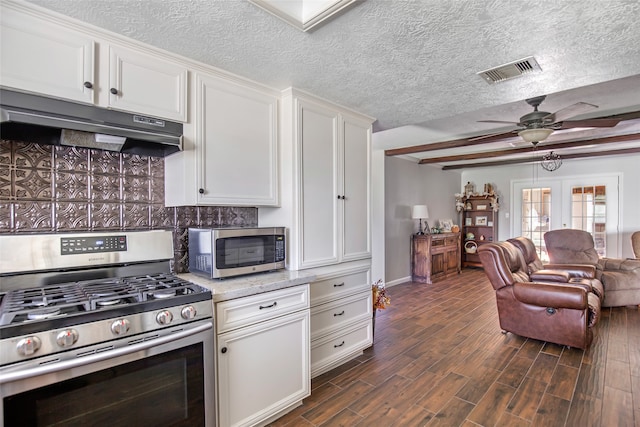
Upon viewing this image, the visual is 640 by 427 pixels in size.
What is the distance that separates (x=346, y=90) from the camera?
243 cm

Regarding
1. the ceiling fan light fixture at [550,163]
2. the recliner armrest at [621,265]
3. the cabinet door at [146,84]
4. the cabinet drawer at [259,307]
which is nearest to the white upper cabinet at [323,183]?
the cabinet drawer at [259,307]

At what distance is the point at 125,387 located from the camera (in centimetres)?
140

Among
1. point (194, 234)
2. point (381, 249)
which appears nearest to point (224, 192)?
point (194, 234)

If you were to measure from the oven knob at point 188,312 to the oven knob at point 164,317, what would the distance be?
55 mm

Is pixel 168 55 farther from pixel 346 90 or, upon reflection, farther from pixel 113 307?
pixel 113 307

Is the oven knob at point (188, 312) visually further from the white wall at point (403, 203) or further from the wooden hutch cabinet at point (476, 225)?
the wooden hutch cabinet at point (476, 225)

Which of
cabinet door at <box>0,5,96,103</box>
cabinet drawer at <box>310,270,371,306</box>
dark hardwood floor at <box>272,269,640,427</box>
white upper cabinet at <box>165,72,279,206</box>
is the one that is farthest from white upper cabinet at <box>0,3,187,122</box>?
dark hardwood floor at <box>272,269,640,427</box>

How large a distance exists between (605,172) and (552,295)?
15.8 feet

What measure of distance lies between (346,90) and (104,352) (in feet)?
6.94

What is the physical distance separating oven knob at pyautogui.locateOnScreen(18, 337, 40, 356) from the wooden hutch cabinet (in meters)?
7.64

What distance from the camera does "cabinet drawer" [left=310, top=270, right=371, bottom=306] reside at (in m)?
2.54

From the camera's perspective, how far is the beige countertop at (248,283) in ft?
5.88

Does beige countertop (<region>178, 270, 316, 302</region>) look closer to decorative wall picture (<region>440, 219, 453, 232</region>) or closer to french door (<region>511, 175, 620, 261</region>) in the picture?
decorative wall picture (<region>440, 219, 453, 232</region>)

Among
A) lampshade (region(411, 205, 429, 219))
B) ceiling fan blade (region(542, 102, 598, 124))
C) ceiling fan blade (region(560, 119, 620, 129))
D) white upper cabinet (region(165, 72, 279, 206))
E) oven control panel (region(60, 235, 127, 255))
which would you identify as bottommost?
oven control panel (region(60, 235, 127, 255))
